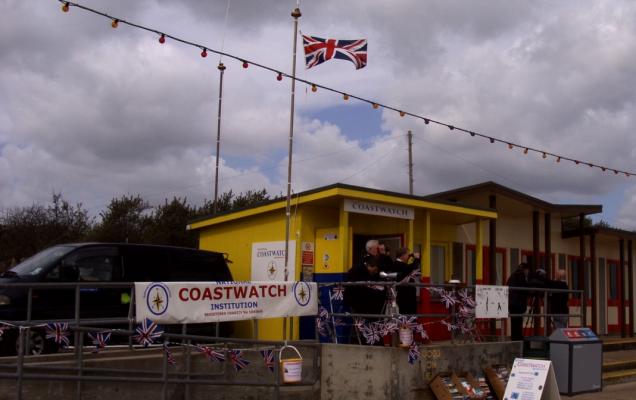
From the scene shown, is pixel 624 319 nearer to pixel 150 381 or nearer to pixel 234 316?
pixel 234 316

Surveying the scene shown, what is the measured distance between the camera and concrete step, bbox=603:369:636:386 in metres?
13.4

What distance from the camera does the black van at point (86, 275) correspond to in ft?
32.5

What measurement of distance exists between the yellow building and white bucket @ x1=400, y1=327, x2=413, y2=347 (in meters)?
2.89

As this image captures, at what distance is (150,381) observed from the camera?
8148 millimetres

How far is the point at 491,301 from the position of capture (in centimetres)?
1170

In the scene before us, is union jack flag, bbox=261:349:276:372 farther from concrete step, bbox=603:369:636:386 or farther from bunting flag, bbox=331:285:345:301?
concrete step, bbox=603:369:636:386

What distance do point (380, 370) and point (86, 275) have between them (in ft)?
15.8

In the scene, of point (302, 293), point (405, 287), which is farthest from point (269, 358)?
point (405, 287)

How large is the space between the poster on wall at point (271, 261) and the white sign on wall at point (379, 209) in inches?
56.0

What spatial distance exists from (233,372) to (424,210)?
5788 millimetres

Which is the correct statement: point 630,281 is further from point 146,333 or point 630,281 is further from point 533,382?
point 146,333

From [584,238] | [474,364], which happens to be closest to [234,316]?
[474,364]

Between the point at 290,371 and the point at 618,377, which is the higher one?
the point at 290,371

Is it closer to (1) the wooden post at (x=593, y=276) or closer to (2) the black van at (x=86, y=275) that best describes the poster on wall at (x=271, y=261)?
(2) the black van at (x=86, y=275)
